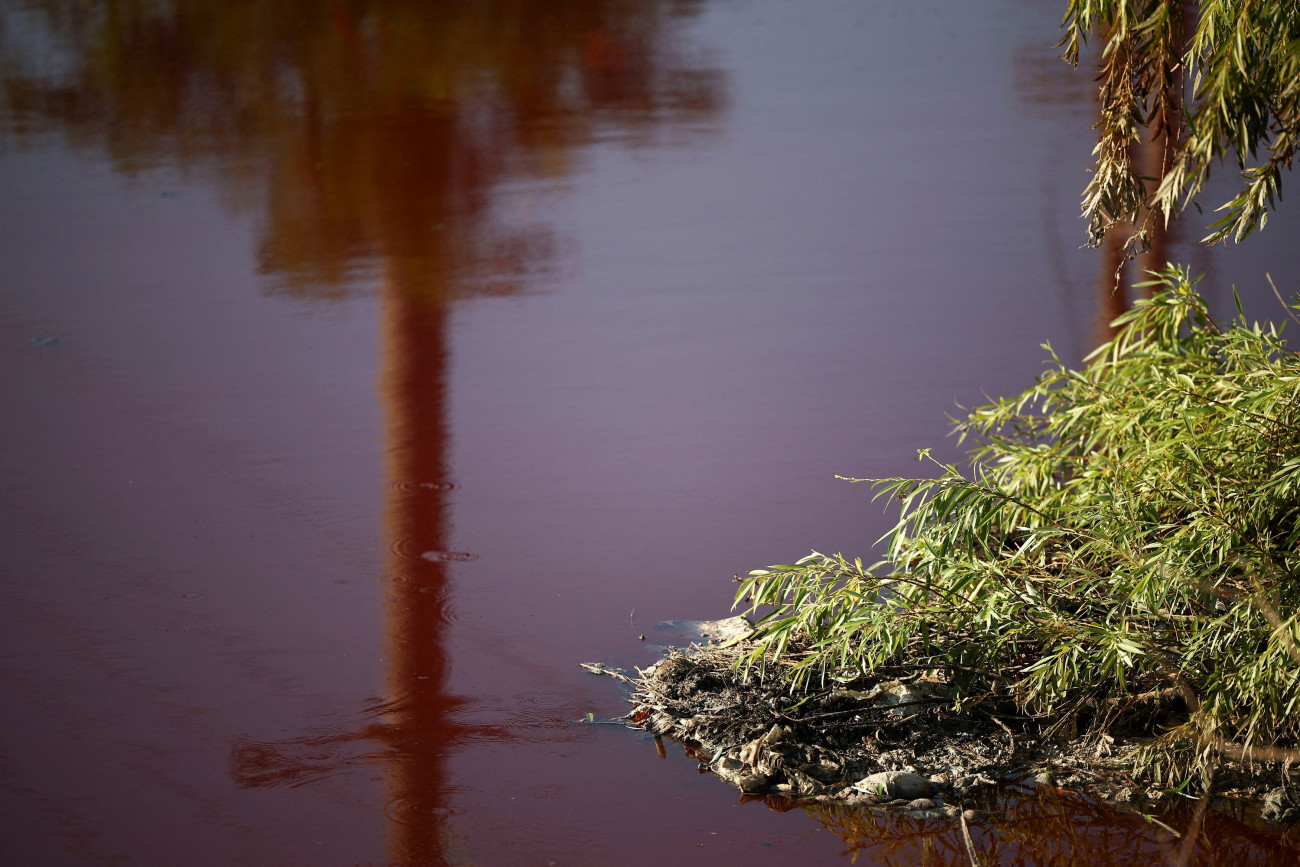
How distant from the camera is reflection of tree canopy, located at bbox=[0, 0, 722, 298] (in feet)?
17.6

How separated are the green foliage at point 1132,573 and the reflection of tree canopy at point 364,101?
9.40 feet

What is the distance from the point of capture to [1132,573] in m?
2.09

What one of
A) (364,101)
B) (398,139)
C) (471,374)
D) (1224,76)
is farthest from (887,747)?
(364,101)

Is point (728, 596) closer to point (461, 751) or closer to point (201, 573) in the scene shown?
point (461, 751)

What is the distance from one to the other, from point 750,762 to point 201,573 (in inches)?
56.6

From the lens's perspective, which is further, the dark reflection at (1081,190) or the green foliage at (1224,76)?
the dark reflection at (1081,190)

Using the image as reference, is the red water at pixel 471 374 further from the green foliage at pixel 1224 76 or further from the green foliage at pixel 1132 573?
the green foliage at pixel 1224 76

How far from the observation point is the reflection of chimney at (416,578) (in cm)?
219

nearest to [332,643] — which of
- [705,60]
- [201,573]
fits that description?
[201,573]

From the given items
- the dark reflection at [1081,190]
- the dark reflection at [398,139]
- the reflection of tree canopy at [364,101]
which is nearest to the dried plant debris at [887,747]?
the dark reflection at [398,139]

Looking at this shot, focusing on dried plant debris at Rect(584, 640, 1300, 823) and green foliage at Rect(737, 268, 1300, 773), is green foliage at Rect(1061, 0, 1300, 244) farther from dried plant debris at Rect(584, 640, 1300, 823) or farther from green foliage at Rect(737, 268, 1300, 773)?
dried plant debris at Rect(584, 640, 1300, 823)

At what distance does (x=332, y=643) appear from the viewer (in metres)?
2.68

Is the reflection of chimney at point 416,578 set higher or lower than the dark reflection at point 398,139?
lower

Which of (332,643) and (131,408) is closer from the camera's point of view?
(332,643)
